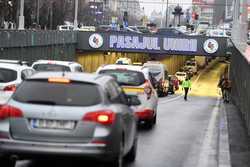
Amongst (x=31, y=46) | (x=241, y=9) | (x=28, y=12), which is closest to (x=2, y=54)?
(x=31, y=46)

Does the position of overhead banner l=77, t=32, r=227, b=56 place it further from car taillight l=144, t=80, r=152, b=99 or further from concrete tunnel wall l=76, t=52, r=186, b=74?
car taillight l=144, t=80, r=152, b=99

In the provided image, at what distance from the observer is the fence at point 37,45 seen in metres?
42.5

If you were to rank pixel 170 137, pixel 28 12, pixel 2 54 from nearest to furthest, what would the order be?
1. pixel 170 137
2. pixel 2 54
3. pixel 28 12

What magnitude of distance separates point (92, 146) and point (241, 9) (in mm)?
58690

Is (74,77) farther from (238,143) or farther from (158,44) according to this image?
(158,44)

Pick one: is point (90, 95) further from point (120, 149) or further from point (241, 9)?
point (241, 9)

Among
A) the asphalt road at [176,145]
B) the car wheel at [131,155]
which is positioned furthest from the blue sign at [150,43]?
the car wheel at [131,155]

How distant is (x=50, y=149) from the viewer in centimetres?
991

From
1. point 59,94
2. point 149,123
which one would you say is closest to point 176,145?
point 149,123

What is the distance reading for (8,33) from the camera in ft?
138

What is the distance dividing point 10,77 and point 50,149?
25.3ft

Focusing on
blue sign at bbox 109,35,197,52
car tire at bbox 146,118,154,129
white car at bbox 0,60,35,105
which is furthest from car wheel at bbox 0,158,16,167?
blue sign at bbox 109,35,197,52

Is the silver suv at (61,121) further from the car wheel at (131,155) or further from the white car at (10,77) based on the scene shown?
the white car at (10,77)

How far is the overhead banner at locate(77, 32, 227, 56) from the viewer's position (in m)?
77.3
